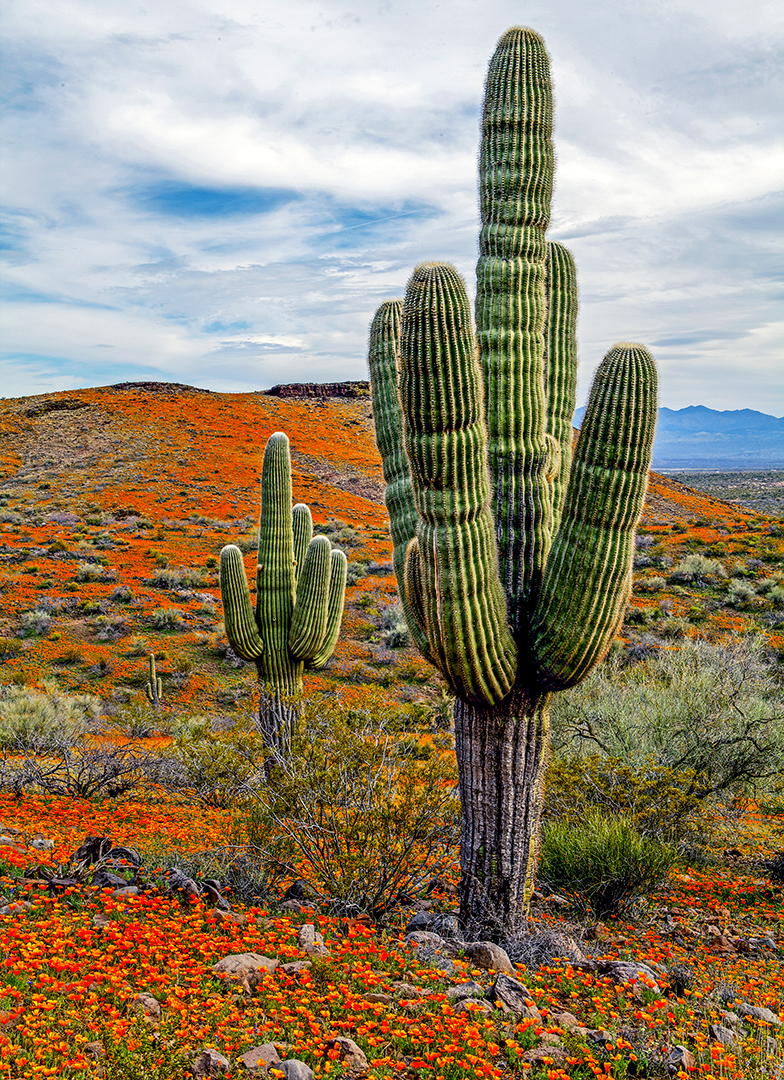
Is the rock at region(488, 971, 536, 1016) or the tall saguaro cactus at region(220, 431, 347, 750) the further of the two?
the tall saguaro cactus at region(220, 431, 347, 750)

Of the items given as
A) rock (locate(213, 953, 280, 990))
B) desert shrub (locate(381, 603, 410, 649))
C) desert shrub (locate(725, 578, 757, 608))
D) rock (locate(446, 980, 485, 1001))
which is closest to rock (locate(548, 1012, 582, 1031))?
rock (locate(446, 980, 485, 1001))

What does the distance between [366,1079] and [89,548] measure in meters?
26.2

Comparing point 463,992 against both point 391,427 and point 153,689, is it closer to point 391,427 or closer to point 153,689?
point 391,427

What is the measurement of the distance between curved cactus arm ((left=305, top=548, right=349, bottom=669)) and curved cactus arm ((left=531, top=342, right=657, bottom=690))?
565cm

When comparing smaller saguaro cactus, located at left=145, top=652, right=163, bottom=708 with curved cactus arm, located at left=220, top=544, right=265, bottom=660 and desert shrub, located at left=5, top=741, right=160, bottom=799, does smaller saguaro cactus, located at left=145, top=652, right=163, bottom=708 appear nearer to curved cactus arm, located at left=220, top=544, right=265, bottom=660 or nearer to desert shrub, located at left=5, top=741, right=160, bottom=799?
desert shrub, located at left=5, top=741, right=160, bottom=799

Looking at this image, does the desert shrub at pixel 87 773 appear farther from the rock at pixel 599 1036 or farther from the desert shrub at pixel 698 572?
the desert shrub at pixel 698 572

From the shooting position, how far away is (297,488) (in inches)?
1484

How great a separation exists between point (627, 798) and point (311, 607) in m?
5.00

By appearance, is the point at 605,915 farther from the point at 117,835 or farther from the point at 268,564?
the point at 268,564

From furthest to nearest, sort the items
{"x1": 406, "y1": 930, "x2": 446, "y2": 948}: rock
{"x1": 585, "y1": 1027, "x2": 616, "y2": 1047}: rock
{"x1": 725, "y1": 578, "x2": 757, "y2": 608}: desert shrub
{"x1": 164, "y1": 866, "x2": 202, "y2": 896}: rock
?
{"x1": 725, "y1": 578, "x2": 757, "y2": 608}: desert shrub < {"x1": 164, "y1": 866, "x2": 202, "y2": 896}: rock < {"x1": 406, "y1": 930, "x2": 446, "y2": 948}: rock < {"x1": 585, "y1": 1027, "x2": 616, "y2": 1047}: rock

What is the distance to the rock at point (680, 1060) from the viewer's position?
12.0ft

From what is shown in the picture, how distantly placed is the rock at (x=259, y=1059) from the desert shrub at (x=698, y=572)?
72.0 ft

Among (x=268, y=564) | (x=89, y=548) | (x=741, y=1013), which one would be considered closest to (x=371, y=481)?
(x=89, y=548)

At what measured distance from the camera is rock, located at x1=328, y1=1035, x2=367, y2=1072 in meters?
3.47
